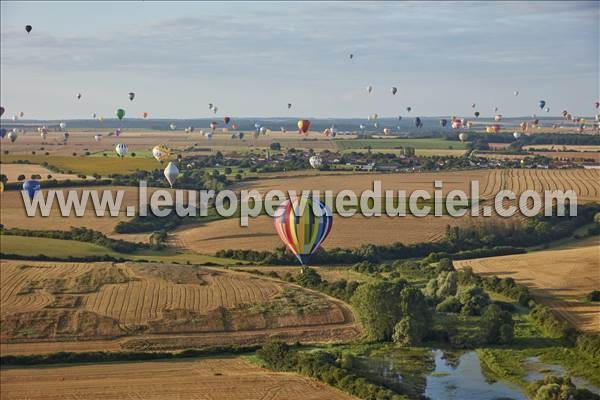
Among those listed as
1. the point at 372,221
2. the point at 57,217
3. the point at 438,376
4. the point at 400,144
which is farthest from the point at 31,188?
the point at 400,144

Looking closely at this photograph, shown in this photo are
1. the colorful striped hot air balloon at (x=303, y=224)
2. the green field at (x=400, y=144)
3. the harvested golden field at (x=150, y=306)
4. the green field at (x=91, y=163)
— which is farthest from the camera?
the green field at (x=400, y=144)

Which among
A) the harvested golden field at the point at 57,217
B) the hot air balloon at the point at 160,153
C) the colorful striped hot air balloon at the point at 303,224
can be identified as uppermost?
the hot air balloon at the point at 160,153

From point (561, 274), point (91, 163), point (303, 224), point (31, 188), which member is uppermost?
point (91, 163)

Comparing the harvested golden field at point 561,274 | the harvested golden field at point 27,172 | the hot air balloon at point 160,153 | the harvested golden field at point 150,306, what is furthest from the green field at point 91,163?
the harvested golden field at point 561,274

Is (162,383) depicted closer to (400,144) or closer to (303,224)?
(303,224)

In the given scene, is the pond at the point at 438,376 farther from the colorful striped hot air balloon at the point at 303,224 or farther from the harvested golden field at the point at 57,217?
the harvested golden field at the point at 57,217

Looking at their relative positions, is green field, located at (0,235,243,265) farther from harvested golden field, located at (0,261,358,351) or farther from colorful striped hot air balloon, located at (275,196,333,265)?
colorful striped hot air balloon, located at (275,196,333,265)
